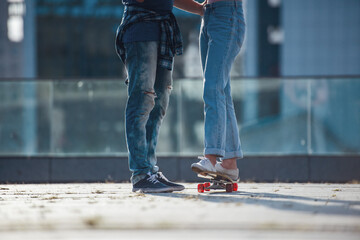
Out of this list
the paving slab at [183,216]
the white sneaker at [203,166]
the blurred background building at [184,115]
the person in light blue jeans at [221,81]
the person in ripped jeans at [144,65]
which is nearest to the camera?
the paving slab at [183,216]

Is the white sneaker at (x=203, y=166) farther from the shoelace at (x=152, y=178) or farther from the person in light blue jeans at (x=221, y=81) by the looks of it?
the shoelace at (x=152, y=178)

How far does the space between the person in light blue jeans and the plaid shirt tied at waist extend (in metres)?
0.20

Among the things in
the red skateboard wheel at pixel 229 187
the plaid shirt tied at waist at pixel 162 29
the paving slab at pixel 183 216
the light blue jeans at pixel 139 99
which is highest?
the plaid shirt tied at waist at pixel 162 29

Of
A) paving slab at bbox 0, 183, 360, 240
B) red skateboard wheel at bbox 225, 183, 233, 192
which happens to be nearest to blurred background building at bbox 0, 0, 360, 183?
red skateboard wheel at bbox 225, 183, 233, 192

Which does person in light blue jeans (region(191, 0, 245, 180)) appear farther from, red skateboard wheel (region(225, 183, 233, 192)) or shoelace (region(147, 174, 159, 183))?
shoelace (region(147, 174, 159, 183))

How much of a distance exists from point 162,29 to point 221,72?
46 cm

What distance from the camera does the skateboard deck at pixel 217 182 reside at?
394 cm

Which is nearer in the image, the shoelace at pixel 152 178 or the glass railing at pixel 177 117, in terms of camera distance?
the shoelace at pixel 152 178

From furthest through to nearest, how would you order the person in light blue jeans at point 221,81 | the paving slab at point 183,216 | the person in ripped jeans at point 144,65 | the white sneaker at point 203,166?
1. the person in ripped jeans at point 144,65
2. the person in light blue jeans at point 221,81
3. the white sneaker at point 203,166
4. the paving slab at point 183,216

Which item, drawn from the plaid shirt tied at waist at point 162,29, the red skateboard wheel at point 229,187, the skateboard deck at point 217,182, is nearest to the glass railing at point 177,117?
the plaid shirt tied at waist at point 162,29

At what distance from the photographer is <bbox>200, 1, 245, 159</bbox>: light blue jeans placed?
3.93m

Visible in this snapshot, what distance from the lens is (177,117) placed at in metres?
8.90

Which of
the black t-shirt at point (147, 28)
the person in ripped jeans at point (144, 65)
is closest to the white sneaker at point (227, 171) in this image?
the person in ripped jeans at point (144, 65)

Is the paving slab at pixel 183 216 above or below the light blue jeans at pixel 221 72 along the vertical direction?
below
